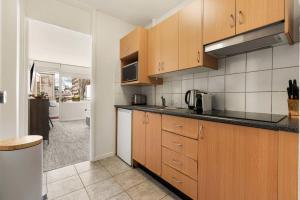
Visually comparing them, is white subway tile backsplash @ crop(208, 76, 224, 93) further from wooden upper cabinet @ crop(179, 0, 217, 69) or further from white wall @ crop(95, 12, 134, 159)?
white wall @ crop(95, 12, 134, 159)

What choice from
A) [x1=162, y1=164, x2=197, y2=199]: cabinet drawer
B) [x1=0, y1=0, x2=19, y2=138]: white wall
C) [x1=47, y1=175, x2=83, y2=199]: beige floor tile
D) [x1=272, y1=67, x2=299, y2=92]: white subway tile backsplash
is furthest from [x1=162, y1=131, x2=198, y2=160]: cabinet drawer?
[x1=0, y1=0, x2=19, y2=138]: white wall

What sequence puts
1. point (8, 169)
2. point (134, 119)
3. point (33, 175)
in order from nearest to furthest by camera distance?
point (8, 169) → point (33, 175) → point (134, 119)

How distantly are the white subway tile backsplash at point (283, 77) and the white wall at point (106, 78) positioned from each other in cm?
216

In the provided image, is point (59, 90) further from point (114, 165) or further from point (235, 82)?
point (235, 82)

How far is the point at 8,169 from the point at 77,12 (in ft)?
7.12

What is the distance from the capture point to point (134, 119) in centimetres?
214

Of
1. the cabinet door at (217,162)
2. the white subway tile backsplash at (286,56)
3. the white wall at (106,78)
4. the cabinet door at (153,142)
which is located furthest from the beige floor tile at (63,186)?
the white subway tile backsplash at (286,56)

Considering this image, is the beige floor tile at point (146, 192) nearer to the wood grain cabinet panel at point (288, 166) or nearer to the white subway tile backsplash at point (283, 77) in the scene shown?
the wood grain cabinet panel at point (288, 166)

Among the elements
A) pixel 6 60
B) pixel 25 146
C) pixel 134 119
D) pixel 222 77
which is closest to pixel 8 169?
pixel 25 146

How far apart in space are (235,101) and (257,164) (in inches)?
30.6

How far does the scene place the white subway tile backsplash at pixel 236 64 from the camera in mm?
1536

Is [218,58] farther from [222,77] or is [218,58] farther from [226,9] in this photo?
[226,9]

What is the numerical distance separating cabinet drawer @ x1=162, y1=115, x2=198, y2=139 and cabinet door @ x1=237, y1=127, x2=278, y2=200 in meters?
0.37

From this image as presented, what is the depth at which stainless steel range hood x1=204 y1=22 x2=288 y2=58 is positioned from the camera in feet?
3.60
